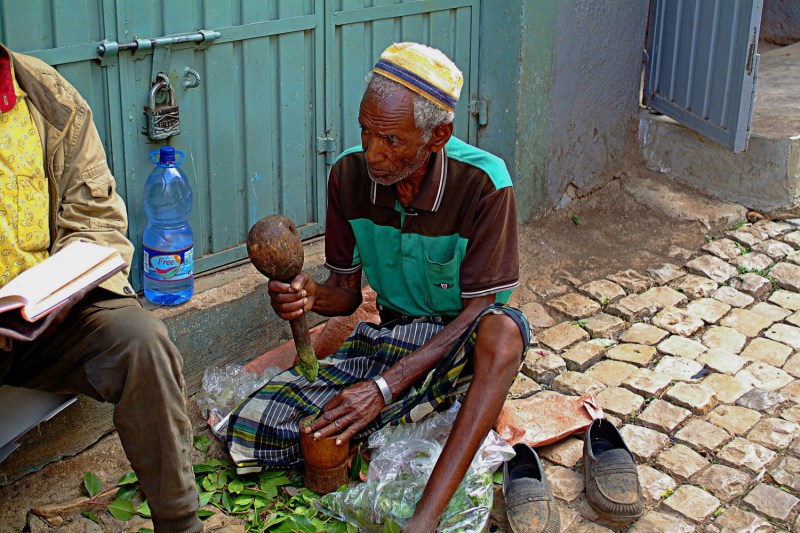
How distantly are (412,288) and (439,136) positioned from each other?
65 cm

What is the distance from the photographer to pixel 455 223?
9.69 feet

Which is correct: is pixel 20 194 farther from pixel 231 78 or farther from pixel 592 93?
pixel 592 93

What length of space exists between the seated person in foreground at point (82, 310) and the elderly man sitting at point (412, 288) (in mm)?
515

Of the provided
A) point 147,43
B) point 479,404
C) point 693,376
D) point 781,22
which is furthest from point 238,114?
point 781,22

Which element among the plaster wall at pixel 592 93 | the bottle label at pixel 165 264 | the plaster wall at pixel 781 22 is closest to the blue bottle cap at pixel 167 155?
the bottle label at pixel 165 264

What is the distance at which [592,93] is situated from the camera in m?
5.19

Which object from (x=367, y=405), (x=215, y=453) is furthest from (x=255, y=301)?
(x=367, y=405)

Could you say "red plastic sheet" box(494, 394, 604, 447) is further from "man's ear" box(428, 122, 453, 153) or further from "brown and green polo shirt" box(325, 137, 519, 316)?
"man's ear" box(428, 122, 453, 153)

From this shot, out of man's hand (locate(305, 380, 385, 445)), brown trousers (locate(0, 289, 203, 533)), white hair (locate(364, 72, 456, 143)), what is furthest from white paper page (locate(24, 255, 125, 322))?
white hair (locate(364, 72, 456, 143))

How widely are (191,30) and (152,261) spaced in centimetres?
97

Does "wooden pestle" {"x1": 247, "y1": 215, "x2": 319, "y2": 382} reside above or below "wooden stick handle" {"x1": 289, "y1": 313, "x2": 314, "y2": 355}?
above

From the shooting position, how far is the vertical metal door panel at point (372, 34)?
3939mm

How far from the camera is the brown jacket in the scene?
2.52 meters

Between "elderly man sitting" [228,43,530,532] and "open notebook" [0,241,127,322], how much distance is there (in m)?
0.58
